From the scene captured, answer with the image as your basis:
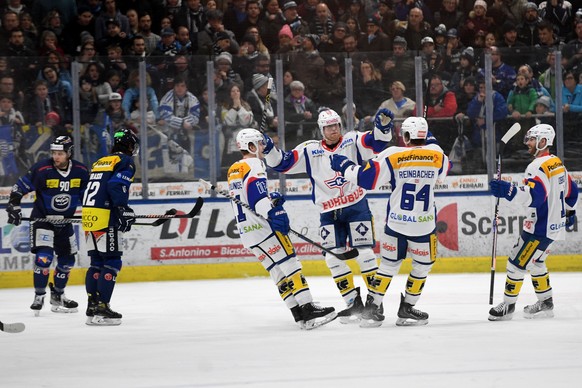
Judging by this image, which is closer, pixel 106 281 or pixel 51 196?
pixel 106 281

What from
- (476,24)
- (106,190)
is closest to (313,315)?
Answer: (106,190)

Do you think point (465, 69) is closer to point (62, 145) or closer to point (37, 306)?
point (62, 145)

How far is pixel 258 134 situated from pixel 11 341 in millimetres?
2122

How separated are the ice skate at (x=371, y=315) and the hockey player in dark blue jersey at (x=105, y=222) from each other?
5.85 ft

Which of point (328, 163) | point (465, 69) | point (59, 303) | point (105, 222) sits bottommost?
point (59, 303)

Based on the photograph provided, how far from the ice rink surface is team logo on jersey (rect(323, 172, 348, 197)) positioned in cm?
95

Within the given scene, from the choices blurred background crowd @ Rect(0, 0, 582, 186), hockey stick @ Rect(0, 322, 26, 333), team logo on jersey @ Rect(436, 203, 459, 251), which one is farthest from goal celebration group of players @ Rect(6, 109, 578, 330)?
team logo on jersey @ Rect(436, 203, 459, 251)

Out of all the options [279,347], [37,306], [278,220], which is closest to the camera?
[279,347]

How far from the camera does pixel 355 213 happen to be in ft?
22.8

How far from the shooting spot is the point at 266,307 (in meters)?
8.04

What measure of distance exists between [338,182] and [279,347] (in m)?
1.57

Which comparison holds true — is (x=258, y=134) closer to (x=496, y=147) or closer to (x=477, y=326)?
(x=477, y=326)

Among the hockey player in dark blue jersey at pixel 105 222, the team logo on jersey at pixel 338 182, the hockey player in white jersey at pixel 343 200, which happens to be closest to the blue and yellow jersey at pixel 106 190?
the hockey player in dark blue jersey at pixel 105 222

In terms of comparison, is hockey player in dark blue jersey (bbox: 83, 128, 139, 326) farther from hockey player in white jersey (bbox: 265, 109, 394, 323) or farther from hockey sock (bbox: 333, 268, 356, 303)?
hockey sock (bbox: 333, 268, 356, 303)
